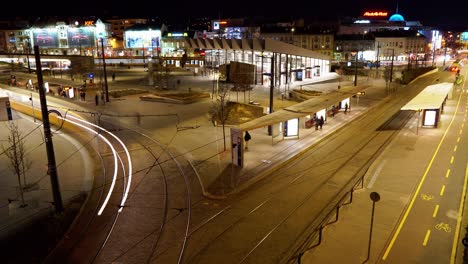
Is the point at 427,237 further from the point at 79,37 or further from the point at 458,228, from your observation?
the point at 79,37

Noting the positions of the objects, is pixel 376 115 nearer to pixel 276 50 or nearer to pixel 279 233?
pixel 276 50

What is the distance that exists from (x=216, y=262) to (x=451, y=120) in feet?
101

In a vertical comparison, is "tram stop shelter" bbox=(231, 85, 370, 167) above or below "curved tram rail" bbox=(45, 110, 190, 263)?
above

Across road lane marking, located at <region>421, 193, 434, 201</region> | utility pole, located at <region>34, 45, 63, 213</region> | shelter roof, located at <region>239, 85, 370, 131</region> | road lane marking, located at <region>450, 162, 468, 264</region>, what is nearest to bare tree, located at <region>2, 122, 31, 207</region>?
utility pole, located at <region>34, 45, 63, 213</region>

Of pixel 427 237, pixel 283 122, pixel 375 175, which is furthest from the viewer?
pixel 283 122

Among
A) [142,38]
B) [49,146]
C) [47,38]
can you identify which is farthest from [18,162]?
[47,38]

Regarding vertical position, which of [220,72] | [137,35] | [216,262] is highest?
[137,35]

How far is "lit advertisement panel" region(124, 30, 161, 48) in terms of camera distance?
123625 millimetres

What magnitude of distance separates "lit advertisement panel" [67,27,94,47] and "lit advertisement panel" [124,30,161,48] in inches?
468

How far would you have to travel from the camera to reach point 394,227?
14.0m

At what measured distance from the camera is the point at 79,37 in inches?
4835

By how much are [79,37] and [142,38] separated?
20347 millimetres

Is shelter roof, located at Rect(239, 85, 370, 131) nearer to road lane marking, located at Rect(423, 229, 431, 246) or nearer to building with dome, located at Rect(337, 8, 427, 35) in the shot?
road lane marking, located at Rect(423, 229, 431, 246)

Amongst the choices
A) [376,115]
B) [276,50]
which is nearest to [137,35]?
[276,50]
